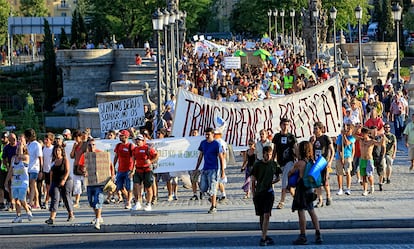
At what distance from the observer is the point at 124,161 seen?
69.4 ft

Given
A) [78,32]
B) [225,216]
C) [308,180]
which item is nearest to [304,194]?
[308,180]

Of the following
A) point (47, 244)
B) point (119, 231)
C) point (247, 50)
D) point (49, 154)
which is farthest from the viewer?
point (247, 50)

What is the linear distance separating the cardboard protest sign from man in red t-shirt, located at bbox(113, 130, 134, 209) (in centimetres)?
129

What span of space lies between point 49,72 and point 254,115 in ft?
210

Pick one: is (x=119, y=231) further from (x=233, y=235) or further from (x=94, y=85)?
(x=94, y=85)

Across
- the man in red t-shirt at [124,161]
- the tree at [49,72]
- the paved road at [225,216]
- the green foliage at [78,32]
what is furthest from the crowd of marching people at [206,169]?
the green foliage at [78,32]

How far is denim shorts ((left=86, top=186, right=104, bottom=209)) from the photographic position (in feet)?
63.7

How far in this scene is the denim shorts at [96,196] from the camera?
19406 mm

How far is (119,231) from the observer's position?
63.6 ft

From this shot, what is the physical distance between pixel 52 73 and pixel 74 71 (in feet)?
27.1

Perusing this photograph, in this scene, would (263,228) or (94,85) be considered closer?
(263,228)

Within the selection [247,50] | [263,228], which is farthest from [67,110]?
[263,228]

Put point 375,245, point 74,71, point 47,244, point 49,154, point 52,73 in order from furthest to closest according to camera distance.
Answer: point 52,73 < point 74,71 < point 49,154 < point 47,244 < point 375,245

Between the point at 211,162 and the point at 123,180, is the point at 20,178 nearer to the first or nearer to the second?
the point at 123,180
